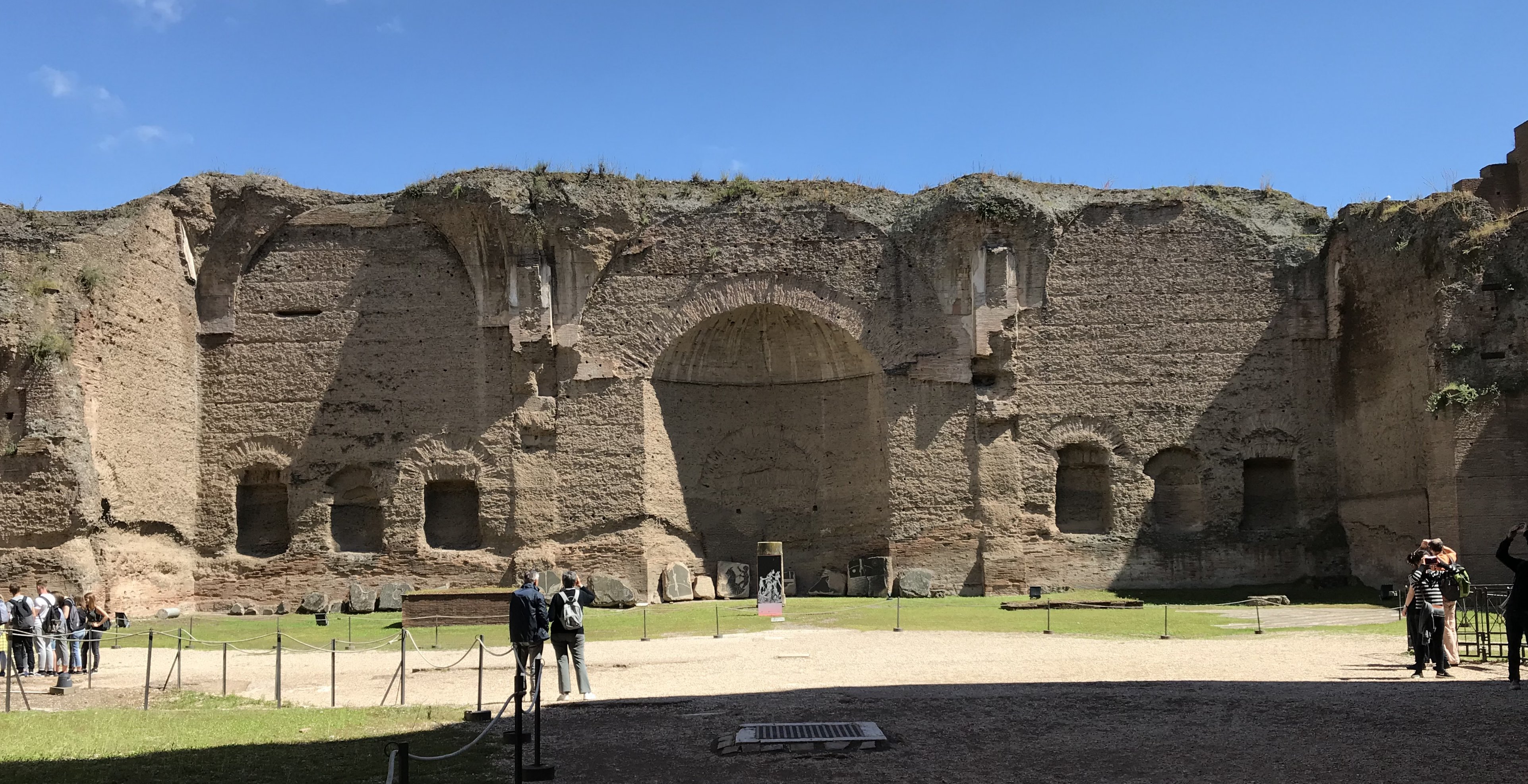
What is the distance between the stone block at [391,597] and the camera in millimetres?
21531

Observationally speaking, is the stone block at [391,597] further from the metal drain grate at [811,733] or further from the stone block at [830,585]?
the metal drain grate at [811,733]

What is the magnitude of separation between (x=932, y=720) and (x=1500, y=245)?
15.7 metres

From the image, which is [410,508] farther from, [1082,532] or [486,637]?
[1082,532]

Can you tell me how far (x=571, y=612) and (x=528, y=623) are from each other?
0.35 metres

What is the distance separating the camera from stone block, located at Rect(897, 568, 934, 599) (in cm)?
2209

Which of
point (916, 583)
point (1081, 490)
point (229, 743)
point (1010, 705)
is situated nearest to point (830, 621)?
point (916, 583)

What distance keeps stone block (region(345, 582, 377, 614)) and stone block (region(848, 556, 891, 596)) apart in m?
8.31

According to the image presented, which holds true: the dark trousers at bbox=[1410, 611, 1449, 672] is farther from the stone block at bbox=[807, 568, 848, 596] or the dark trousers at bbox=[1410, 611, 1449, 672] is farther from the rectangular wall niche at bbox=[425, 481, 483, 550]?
the rectangular wall niche at bbox=[425, 481, 483, 550]

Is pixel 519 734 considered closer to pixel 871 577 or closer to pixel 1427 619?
pixel 1427 619

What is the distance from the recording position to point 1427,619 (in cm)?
1002

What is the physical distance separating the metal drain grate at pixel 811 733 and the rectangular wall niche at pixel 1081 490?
633 inches

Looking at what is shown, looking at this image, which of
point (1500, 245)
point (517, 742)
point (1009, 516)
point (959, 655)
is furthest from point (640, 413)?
point (517, 742)

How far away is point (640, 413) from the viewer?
889 inches

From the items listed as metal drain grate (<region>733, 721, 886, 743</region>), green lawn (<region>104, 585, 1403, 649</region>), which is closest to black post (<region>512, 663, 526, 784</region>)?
metal drain grate (<region>733, 721, 886, 743</region>)
